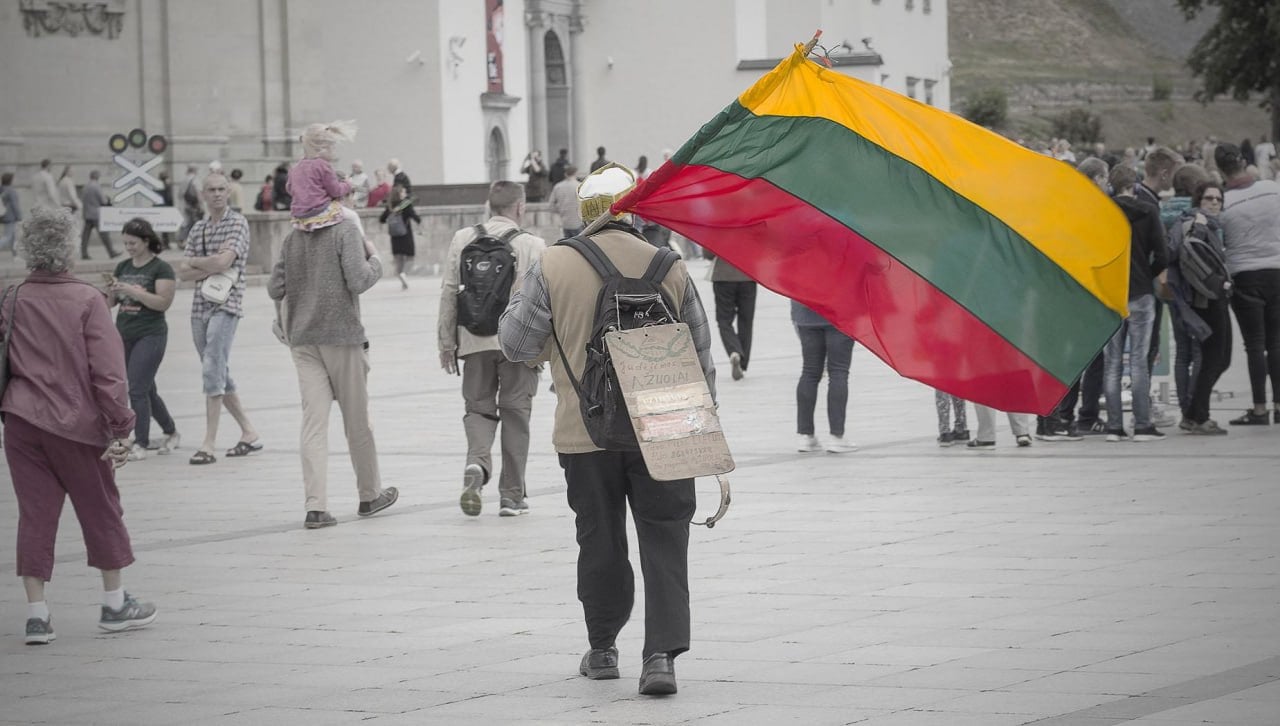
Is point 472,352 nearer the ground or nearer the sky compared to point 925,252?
nearer the ground

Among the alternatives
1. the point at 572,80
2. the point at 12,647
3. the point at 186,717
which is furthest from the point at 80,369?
the point at 572,80

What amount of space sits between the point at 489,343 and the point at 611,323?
4104mm

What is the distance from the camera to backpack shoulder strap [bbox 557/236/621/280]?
668cm

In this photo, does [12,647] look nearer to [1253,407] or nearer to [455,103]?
[1253,407]

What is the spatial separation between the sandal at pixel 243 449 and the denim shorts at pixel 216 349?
0.48 meters

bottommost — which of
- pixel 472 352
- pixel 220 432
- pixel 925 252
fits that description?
pixel 220 432

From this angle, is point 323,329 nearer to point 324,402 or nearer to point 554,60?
point 324,402

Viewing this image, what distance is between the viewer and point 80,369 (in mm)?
8023

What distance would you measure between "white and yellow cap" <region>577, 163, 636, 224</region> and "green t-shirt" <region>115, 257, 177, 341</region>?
6.68 meters

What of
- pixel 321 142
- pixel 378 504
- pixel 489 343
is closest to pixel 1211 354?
pixel 489 343

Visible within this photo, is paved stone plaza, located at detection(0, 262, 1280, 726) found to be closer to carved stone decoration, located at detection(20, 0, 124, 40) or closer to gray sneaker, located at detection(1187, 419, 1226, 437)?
gray sneaker, located at detection(1187, 419, 1226, 437)

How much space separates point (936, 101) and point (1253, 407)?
188 feet

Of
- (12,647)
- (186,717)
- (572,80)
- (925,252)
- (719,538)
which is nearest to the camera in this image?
(186,717)

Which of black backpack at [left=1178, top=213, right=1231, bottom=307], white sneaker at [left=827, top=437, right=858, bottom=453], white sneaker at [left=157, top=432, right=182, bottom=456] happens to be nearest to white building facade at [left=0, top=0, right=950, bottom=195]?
white sneaker at [left=157, top=432, right=182, bottom=456]
